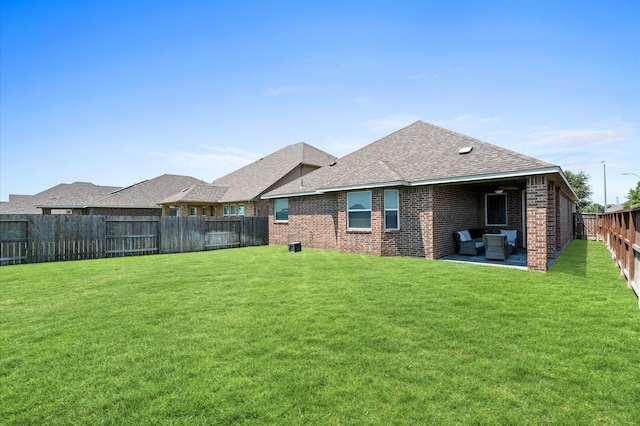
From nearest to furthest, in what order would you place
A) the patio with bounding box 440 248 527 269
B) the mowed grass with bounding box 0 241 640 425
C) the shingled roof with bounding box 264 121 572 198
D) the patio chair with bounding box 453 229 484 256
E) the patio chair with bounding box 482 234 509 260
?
the mowed grass with bounding box 0 241 640 425 → the patio with bounding box 440 248 527 269 → the shingled roof with bounding box 264 121 572 198 → the patio chair with bounding box 482 234 509 260 → the patio chair with bounding box 453 229 484 256

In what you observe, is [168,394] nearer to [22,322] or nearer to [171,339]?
[171,339]

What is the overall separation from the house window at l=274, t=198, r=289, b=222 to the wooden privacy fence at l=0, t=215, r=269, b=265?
1446mm

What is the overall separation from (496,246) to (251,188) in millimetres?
17779

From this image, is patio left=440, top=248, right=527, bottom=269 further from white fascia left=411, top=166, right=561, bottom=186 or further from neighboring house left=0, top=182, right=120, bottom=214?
neighboring house left=0, top=182, right=120, bottom=214

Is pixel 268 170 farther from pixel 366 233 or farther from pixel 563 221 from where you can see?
pixel 563 221

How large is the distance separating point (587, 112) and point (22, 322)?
19.3 m

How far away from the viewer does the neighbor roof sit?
23.8 meters

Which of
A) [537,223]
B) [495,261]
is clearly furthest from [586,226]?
[537,223]

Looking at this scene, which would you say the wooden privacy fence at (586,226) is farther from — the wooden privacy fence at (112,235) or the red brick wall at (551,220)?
the wooden privacy fence at (112,235)

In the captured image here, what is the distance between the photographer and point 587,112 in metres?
13.5

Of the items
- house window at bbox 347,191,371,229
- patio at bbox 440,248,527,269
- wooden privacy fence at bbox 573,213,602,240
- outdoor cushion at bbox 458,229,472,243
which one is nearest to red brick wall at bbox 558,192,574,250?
wooden privacy fence at bbox 573,213,602,240

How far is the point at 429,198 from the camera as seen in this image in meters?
12.0

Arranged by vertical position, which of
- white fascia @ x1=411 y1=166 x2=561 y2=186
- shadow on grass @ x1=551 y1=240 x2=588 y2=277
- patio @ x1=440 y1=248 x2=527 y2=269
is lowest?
shadow on grass @ x1=551 y1=240 x2=588 y2=277

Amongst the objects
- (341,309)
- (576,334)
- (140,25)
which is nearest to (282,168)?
(140,25)
